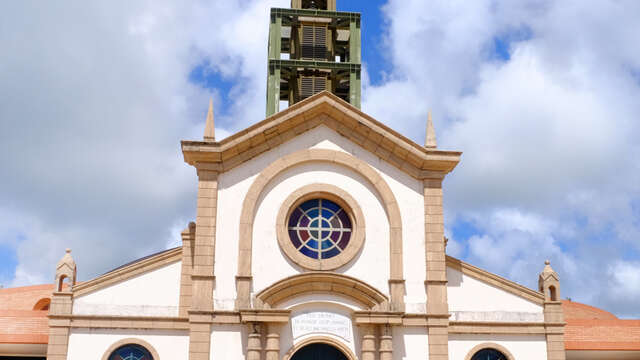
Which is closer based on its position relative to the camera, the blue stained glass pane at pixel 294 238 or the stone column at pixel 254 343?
the stone column at pixel 254 343

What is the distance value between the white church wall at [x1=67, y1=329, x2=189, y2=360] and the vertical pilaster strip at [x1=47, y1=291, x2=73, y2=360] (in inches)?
7.5

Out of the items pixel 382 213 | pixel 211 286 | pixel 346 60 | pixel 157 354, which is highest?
pixel 346 60

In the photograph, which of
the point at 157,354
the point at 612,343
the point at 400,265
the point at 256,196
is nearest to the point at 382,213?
the point at 400,265

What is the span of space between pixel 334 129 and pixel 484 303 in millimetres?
7767

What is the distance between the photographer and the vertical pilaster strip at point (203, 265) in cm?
2245

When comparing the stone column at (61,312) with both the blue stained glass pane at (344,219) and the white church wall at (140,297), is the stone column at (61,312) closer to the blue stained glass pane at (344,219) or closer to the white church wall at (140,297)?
the white church wall at (140,297)

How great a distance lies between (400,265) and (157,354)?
27.1 feet

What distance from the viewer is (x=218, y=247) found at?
76.9ft

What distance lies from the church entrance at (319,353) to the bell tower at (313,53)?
9.69 meters

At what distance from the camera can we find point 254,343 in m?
Result: 22.2

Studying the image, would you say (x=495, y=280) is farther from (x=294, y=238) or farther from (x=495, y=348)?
(x=294, y=238)

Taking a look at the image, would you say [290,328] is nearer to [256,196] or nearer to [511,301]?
[256,196]

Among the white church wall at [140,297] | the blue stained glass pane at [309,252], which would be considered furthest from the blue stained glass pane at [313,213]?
the white church wall at [140,297]

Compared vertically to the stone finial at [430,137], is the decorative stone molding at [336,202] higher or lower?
lower
